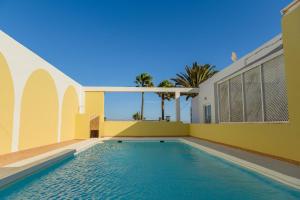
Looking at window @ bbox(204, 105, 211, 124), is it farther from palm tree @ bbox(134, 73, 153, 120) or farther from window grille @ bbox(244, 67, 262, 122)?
palm tree @ bbox(134, 73, 153, 120)

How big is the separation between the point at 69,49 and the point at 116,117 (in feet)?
27.0

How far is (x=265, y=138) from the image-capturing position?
7.44 metres

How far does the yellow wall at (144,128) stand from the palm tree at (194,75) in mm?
9647

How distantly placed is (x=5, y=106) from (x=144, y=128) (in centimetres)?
1114

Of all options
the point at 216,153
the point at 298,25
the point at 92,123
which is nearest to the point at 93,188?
the point at 216,153

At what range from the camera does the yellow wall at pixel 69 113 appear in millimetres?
13141

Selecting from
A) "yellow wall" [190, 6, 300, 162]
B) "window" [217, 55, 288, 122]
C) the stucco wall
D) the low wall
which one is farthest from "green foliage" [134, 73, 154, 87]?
"yellow wall" [190, 6, 300, 162]

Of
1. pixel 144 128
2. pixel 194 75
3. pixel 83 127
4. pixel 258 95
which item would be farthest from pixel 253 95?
pixel 194 75

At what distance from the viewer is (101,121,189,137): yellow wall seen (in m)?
17.2

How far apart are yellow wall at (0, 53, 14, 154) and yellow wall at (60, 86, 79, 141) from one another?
16.4 feet

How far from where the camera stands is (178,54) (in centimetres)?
2300

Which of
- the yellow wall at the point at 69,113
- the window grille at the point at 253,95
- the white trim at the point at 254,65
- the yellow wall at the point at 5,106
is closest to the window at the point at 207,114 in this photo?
the white trim at the point at 254,65

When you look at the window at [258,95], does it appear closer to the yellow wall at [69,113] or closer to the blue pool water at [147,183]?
the blue pool water at [147,183]

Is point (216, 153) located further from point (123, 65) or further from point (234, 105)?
point (123, 65)
